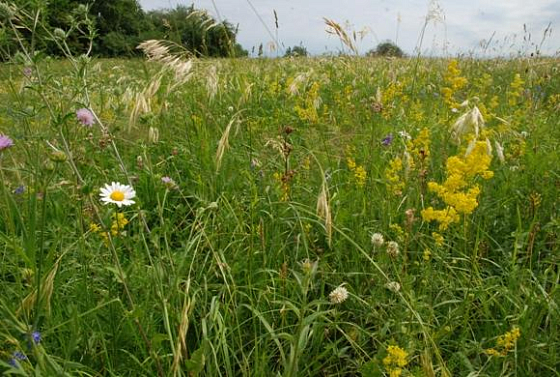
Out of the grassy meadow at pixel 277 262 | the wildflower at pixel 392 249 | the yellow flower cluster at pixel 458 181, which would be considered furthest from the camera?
the wildflower at pixel 392 249

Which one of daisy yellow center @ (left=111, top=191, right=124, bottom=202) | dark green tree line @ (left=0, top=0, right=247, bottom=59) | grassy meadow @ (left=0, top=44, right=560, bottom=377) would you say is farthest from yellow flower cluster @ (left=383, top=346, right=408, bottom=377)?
dark green tree line @ (left=0, top=0, right=247, bottom=59)

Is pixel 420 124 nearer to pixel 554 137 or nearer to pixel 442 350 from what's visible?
pixel 554 137

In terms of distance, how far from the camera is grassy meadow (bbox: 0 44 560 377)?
1321 mm

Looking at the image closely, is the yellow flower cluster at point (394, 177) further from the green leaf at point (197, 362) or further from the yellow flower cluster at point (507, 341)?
the green leaf at point (197, 362)

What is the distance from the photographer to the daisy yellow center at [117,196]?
4.55 feet

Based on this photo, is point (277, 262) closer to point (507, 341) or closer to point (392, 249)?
point (392, 249)

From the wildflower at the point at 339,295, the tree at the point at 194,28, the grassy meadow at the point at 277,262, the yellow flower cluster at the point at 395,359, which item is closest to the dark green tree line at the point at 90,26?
the tree at the point at 194,28

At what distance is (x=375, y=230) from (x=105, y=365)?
3.88 feet

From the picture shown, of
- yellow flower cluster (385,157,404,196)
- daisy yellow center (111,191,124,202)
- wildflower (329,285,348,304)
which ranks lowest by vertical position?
wildflower (329,285,348,304)

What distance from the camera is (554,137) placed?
3129 mm

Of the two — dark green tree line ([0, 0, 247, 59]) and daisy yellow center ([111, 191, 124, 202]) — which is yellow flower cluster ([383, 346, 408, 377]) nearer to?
daisy yellow center ([111, 191, 124, 202])

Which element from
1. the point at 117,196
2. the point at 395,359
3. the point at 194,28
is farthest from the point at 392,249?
the point at 194,28

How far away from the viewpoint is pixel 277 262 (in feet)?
6.17

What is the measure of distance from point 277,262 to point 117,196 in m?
0.73
